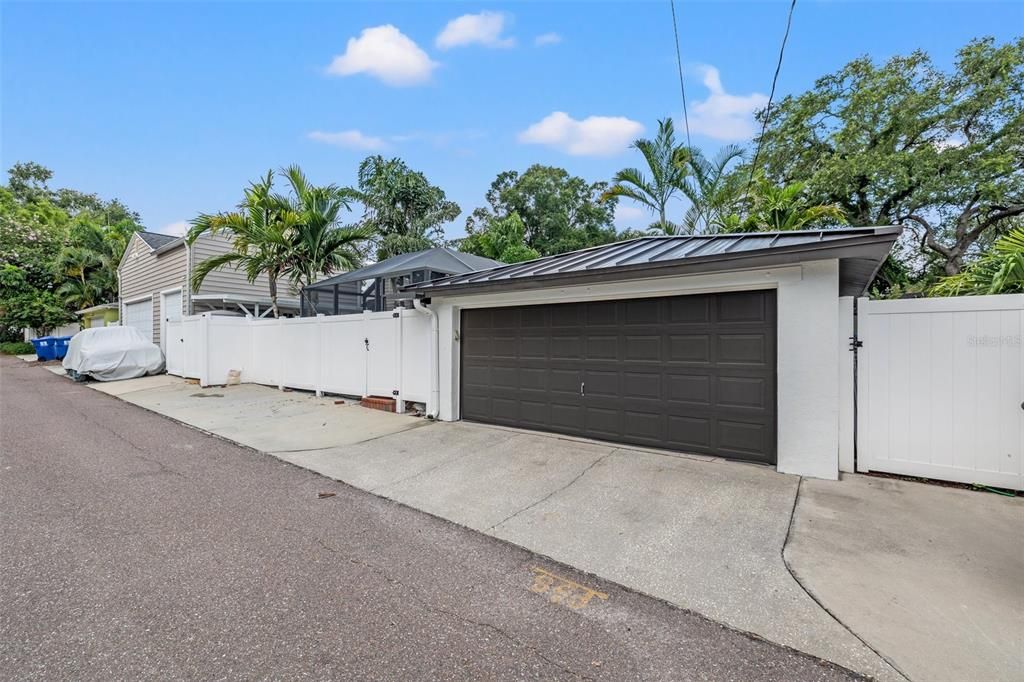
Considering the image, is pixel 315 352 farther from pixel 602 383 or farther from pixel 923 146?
pixel 923 146

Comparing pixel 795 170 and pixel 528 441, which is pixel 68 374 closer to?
pixel 528 441

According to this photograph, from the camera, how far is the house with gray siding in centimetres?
1416

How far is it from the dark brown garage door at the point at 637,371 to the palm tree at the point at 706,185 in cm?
629

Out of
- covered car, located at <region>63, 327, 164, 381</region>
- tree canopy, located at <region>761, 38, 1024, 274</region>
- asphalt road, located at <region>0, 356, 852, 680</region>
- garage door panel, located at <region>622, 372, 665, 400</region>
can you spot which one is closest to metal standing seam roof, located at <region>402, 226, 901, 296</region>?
garage door panel, located at <region>622, 372, 665, 400</region>

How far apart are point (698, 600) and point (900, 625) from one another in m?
0.94

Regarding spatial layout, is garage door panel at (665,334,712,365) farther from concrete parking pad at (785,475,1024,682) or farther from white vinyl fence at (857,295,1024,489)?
concrete parking pad at (785,475,1024,682)

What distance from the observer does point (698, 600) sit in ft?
8.18

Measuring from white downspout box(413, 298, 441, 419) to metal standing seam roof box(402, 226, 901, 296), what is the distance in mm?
371

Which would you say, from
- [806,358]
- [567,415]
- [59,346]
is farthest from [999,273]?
[59,346]

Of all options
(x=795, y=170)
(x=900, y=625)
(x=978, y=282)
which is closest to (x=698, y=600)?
(x=900, y=625)

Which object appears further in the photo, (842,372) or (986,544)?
(842,372)

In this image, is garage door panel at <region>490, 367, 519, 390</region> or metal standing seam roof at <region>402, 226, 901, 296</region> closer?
metal standing seam roof at <region>402, 226, 901, 296</region>

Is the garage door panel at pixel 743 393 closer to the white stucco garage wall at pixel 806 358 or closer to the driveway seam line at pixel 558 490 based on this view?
the white stucco garage wall at pixel 806 358

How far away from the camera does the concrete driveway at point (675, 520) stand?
223 centimetres
